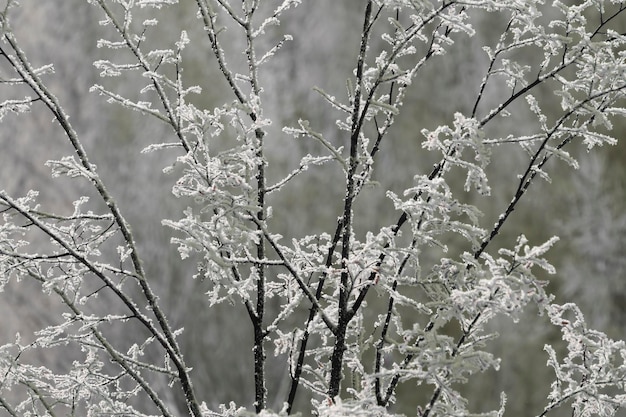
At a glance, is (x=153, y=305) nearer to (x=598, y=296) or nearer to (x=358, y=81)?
(x=358, y=81)

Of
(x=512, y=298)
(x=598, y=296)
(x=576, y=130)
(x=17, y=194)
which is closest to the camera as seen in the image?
(x=512, y=298)

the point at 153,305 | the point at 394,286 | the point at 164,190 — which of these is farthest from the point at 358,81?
the point at 164,190

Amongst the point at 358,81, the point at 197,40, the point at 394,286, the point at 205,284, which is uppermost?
the point at 197,40

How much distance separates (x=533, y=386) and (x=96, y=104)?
12.1 ft

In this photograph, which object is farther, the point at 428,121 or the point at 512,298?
the point at 428,121

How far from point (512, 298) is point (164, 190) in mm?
4290

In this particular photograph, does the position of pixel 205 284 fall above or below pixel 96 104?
below

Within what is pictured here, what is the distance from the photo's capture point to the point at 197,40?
5391 mm

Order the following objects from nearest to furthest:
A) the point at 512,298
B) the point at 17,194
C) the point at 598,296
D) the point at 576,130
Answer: the point at 512,298, the point at 576,130, the point at 598,296, the point at 17,194

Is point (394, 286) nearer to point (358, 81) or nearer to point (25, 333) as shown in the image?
point (358, 81)

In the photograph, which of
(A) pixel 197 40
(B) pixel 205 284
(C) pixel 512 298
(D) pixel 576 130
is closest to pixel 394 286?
(C) pixel 512 298

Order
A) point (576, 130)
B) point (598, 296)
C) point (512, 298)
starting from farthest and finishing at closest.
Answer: point (598, 296)
point (576, 130)
point (512, 298)

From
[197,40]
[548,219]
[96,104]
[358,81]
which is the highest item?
[197,40]

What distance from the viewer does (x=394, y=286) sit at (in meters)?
1.30
